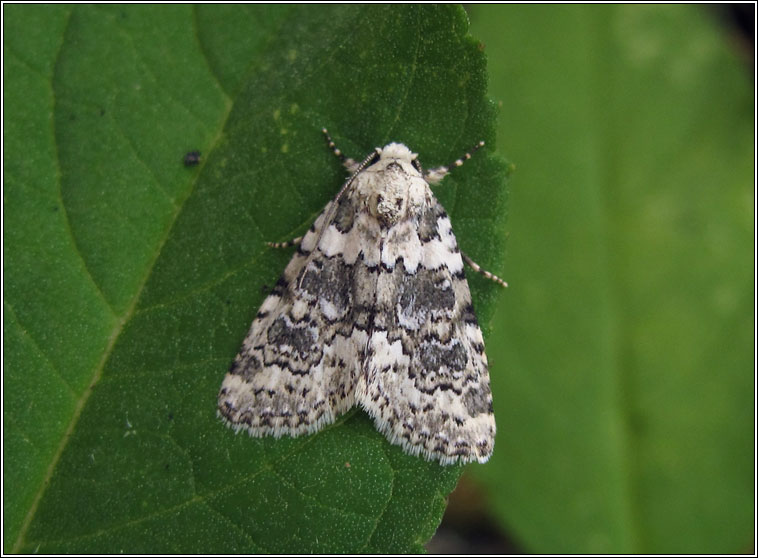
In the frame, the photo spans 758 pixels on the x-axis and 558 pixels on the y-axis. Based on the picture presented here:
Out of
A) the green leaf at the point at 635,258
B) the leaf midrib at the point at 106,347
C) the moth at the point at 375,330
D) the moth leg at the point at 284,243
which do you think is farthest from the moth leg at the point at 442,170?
the green leaf at the point at 635,258

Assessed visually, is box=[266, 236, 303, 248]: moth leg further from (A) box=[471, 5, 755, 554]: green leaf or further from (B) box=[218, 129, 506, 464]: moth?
(A) box=[471, 5, 755, 554]: green leaf

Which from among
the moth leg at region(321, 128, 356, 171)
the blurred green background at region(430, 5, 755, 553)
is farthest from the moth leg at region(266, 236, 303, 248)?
the blurred green background at region(430, 5, 755, 553)

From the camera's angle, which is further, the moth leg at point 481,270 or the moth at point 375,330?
the moth at point 375,330

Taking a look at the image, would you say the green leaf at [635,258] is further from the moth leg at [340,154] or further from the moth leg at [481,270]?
the moth leg at [340,154]

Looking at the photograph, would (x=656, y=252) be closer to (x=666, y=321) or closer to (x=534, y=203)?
(x=666, y=321)

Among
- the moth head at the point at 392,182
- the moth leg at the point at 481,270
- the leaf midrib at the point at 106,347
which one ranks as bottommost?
the leaf midrib at the point at 106,347

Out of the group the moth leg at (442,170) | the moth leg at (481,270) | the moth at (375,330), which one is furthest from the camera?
the moth at (375,330)

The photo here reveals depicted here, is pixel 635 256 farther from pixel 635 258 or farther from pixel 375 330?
pixel 375 330
